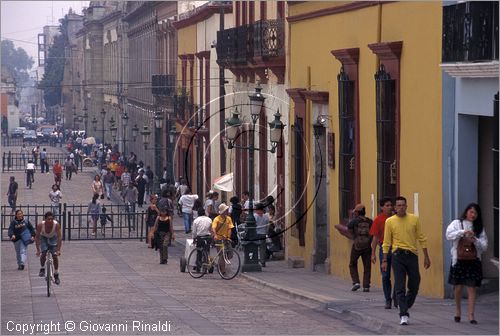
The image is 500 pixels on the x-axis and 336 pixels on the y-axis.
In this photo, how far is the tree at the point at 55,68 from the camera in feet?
267

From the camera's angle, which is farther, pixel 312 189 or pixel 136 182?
pixel 136 182

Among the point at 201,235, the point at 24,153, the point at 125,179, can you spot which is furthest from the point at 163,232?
the point at 24,153

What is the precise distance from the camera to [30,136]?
7819cm

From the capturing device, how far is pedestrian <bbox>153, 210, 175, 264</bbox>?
2895cm

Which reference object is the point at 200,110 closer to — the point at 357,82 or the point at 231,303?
the point at 357,82

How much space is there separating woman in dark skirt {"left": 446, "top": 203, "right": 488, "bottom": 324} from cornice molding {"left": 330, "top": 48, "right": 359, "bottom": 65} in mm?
7679

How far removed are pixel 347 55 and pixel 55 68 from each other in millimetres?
61059

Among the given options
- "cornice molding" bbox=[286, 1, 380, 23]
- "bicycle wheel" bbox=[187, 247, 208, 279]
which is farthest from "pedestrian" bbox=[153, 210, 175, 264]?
"cornice molding" bbox=[286, 1, 380, 23]

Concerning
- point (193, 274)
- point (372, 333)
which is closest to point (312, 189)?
point (193, 274)

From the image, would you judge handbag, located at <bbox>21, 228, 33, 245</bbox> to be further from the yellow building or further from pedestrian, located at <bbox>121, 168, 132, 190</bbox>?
pedestrian, located at <bbox>121, 168, 132, 190</bbox>

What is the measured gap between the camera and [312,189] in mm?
27250

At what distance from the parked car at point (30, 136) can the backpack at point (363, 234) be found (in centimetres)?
5791

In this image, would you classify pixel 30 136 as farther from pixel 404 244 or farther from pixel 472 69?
pixel 404 244

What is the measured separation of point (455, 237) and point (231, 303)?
4808mm
